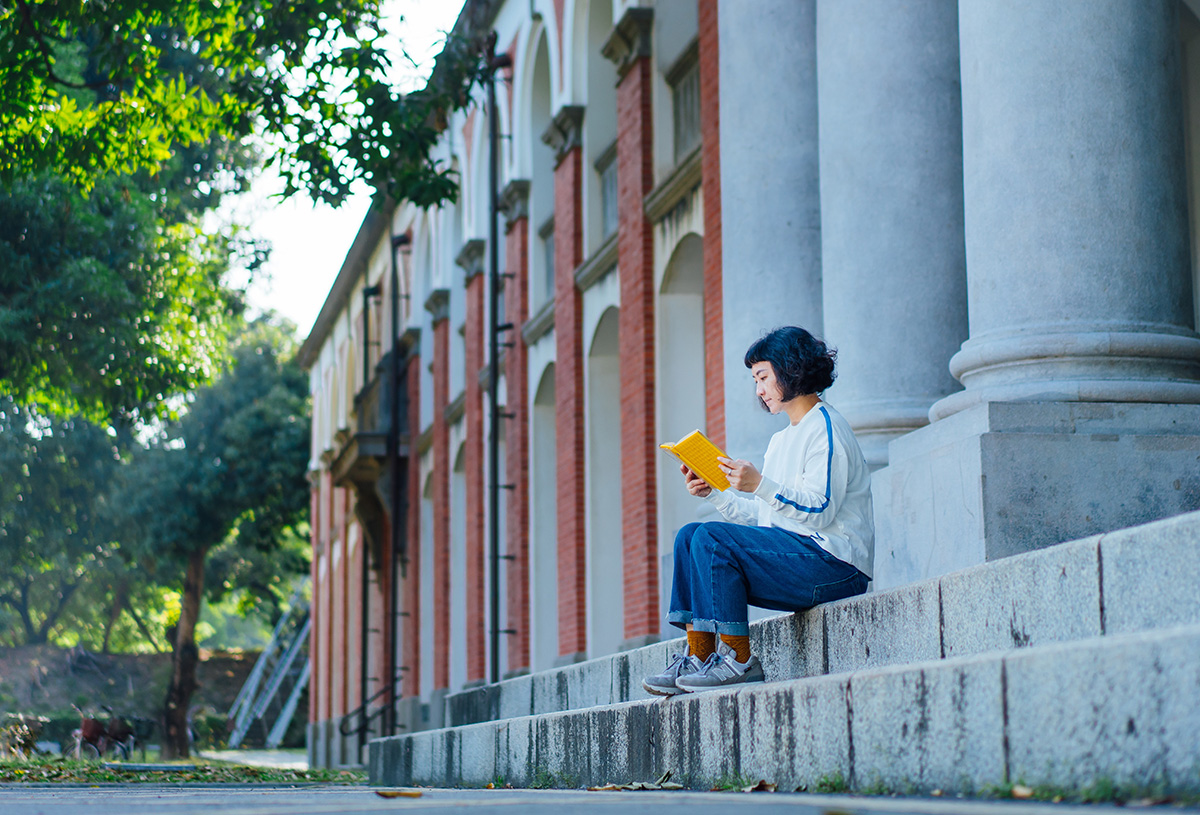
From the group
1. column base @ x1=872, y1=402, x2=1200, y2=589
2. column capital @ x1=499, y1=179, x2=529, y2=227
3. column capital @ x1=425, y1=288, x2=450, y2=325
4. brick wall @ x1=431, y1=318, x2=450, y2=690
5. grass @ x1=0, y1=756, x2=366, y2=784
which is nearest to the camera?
column base @ x1=872, y1=402, x2=1200, y2=589

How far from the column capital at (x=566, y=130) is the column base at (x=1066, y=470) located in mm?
10237

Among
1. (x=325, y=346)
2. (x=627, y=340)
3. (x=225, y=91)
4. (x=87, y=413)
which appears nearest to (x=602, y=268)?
(x=627, y=340)

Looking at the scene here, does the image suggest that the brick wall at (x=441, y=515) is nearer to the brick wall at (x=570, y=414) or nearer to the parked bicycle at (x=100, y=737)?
the parked bicycle at (x=100, y=737)

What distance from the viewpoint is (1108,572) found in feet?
12.2

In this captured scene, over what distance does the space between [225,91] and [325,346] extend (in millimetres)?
22914

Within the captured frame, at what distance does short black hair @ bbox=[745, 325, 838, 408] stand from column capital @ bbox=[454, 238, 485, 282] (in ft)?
45.8

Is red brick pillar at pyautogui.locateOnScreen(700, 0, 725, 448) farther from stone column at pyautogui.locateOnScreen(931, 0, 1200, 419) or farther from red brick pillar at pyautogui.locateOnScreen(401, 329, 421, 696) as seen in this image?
red brick pillar at pyautogui.locateOnScreen(401, 329, 421, 696)

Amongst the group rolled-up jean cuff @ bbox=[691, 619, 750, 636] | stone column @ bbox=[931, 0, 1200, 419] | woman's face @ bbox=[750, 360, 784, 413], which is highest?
stone column @ bbox=[931, 0, 1200, 419]

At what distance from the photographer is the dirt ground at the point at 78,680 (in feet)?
139

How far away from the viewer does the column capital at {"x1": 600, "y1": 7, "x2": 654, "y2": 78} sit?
12878 millimetres

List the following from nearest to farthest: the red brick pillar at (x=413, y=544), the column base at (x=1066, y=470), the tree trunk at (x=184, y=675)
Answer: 1. the column base at (x=1066, y=470)
2. the red brick pillar at (x=413, y=544)
3. the tree trunk at (x=184, y=675)

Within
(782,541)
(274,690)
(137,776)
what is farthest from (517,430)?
(274,690)

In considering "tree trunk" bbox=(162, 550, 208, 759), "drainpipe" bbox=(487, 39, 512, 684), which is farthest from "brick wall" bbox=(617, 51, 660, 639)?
"tree trunk" bbox=(162, 550, 208, 759)

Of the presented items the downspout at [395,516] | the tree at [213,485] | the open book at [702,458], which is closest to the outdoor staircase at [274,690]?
the tree at [213,485]
